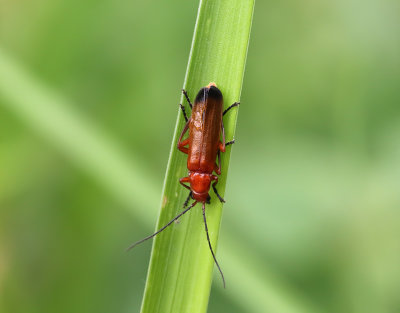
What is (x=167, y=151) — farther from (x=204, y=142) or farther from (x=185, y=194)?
(x=185, y=194)

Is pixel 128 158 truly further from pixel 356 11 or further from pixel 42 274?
pixel 356 11

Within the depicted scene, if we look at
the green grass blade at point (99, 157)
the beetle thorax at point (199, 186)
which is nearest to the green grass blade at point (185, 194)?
the beetle thorax at point (199, 186)

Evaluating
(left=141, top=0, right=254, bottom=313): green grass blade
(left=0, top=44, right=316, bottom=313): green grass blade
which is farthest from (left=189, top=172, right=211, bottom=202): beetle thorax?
(left=0, top=44, right=316, bottom=313): green grass blade

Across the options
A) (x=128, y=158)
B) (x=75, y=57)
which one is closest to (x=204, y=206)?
(x=128, y=158)

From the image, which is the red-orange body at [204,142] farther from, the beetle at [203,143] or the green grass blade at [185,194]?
the green grass blade at [185,194]

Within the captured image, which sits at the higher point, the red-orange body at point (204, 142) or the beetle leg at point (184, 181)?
the red-orange body at point (204, 142)

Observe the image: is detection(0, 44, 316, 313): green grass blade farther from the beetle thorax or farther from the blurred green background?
the beetle thorax

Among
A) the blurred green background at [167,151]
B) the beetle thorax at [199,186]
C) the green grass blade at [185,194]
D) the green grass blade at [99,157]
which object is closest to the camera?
the green grass blade at [185,194]
